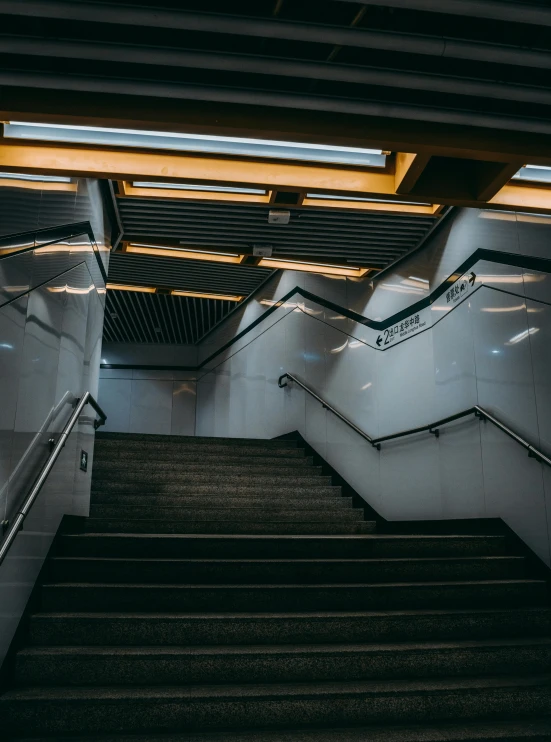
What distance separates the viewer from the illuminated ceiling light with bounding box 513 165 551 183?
3.89 m

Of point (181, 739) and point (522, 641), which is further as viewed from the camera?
point (522, 641)

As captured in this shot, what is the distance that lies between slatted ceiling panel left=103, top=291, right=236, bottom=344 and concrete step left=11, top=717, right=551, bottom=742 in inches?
325

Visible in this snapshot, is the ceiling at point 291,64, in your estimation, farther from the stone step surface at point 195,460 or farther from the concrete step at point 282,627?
the stone step surface at point 195,460

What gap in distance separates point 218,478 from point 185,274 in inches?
147

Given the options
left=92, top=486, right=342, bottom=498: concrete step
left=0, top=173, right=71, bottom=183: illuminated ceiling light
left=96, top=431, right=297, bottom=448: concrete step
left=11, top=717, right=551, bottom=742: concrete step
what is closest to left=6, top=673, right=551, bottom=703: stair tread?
left=11, top=717, right=551, bottom=742: concrete step

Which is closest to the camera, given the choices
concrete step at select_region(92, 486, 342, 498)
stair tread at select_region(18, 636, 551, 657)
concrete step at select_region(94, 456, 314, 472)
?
stair tread at select_region(18, 636, 551, 657)

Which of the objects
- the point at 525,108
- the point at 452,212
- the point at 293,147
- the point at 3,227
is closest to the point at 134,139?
the point at 293,147

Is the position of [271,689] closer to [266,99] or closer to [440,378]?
[266,99]

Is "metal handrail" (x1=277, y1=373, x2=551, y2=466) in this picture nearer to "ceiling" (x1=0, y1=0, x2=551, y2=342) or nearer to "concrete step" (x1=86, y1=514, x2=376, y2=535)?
"concrete step" (x1=86, y1=514, x2=376, y2=535)

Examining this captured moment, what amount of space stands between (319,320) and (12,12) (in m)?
5.69

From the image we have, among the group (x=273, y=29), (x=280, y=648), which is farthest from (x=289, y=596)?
(x=273, y=29)

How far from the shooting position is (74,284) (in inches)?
173

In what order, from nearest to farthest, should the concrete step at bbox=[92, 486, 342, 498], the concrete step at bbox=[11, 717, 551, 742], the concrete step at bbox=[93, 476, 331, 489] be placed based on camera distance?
1. the concrete step at bbox=[11, 717, 551, 742]
2. the concrete step at bbox=[92, 486, 342, 498]
3. the concrete step at bbox=[93, 476, 331, 489]

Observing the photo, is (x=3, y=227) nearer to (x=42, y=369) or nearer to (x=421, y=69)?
(x=42, y=369)
